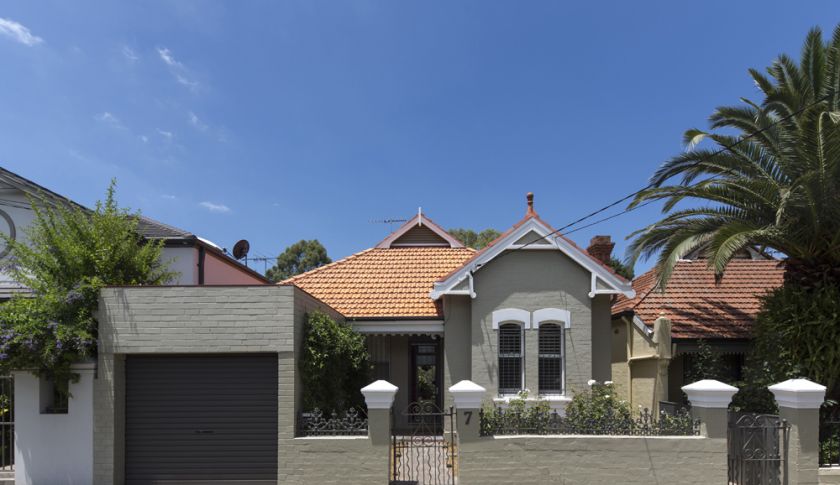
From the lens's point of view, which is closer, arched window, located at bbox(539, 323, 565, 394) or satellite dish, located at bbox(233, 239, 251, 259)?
arched window, located at bbox(539, 323, 565, 394)

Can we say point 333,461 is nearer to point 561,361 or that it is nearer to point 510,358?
point 510,358

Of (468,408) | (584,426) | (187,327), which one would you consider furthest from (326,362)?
(584,426)

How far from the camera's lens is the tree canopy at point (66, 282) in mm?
8789

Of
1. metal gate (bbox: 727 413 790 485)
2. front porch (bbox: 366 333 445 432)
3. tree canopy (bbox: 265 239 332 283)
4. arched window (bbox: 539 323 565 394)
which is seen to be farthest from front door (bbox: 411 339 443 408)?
tree canopy (bbox: 265 239 332 283)

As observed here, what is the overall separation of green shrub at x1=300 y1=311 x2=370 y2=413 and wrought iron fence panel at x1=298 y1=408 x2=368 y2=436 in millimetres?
424

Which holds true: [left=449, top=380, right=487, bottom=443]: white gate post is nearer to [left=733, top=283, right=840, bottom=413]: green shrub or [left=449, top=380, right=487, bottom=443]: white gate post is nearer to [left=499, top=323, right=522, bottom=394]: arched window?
[left=499, top=323, right=522, bottom=394]: arched window

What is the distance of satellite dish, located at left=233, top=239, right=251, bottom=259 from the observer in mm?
20016

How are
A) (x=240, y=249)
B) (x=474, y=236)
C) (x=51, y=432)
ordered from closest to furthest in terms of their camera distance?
(x=51, y=432), (x=240, y=249), (x=474, y=236)

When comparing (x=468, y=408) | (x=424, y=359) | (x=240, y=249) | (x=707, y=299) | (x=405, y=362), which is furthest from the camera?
(x=240, y=249)

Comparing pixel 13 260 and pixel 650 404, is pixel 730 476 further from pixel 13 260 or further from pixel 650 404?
pixel 13 260

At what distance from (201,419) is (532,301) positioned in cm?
735

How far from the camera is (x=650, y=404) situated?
1312 cm

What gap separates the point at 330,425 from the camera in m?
9.29

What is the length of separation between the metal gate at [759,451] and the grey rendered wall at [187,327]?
740 centimetres
